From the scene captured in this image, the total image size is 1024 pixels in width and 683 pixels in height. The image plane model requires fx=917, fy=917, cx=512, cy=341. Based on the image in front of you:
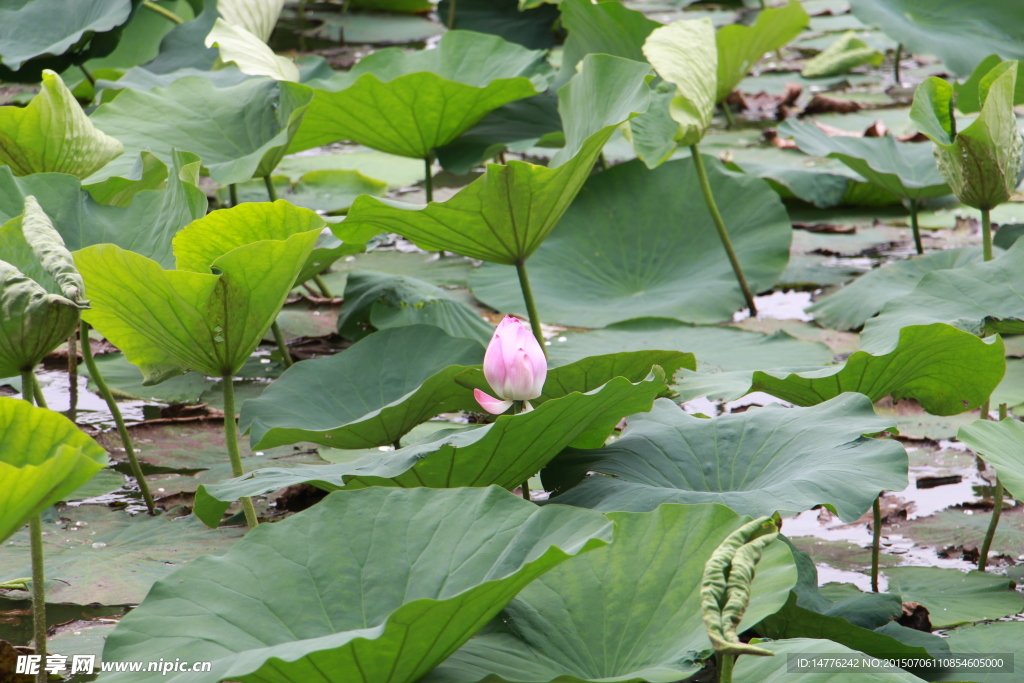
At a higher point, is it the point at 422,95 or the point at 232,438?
the point at 422,95

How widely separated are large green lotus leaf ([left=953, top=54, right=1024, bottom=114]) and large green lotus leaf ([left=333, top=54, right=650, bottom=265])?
1043mm

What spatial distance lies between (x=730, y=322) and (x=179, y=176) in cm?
129

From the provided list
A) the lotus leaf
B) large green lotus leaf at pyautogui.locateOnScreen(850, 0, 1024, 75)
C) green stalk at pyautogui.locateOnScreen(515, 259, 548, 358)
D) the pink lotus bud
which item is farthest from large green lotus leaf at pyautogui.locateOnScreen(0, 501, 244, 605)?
large green lotus leaf at pyautogui.locateOnScreen(850, 0, 1024, 75)

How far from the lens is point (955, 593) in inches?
48.1

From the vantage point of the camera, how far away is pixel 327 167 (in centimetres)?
313

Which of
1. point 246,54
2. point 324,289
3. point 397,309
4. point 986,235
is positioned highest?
point 246,54

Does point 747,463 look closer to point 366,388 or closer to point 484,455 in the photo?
point 484,455

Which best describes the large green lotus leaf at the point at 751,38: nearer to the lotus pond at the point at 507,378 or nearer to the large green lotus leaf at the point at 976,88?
the lotus pond at the point at 507,378

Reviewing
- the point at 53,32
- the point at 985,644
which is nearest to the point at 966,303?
the point at 985,644

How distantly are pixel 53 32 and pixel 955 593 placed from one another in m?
2.61

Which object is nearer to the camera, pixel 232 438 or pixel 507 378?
pixel 507 378

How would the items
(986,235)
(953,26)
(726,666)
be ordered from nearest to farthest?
(726,666), (986,235), (953,26)

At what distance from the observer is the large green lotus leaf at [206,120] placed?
6.57 ft

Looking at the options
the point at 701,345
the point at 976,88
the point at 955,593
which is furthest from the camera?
the point at 976,88
